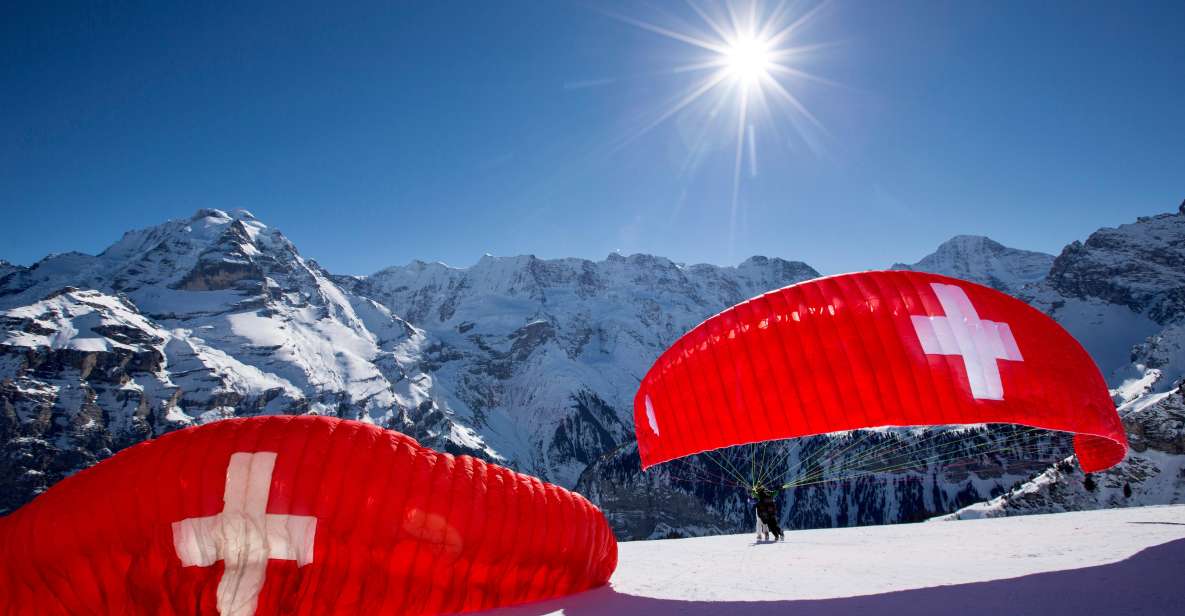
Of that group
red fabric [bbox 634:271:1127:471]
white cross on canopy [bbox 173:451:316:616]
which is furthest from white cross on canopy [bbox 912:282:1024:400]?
white cross on canopy [bbox 173:451:316:616]

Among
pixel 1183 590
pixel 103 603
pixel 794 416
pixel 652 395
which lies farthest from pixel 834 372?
pixel 103 603

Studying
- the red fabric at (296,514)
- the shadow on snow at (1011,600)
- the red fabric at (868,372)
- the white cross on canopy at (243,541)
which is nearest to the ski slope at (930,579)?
the shadow on snow at (1011,600)

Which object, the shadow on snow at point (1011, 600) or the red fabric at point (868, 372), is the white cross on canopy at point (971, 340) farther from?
the shadow on snow at point (1011, 600)

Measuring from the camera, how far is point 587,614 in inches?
314

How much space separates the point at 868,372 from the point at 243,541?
990 cm

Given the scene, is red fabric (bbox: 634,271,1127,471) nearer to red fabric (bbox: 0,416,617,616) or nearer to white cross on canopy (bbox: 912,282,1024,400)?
white cross on canopy (bbox: 912,282,1024,400)

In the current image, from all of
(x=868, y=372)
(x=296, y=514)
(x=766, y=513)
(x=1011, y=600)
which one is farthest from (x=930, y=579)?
(x=766, y=513)

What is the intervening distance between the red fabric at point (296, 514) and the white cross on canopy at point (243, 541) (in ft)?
0.25

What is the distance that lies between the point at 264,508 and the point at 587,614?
4504 mm

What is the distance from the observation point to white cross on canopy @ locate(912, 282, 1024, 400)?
10156mm

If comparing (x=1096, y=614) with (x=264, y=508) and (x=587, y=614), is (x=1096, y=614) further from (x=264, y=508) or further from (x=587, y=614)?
(x=264, y=508)

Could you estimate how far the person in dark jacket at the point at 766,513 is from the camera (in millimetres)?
17089

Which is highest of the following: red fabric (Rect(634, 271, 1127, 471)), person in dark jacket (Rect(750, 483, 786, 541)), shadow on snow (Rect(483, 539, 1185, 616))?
red fabric (Rect(634, 271, 1127, 471))

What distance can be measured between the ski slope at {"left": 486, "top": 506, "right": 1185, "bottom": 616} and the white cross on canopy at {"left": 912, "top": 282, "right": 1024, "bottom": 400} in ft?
9.23
